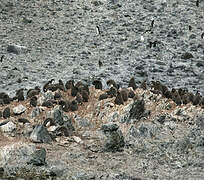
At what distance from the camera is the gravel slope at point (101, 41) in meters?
28.4

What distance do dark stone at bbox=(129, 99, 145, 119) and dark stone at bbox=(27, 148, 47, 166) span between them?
16.8 feet

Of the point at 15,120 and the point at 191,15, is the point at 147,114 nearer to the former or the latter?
the point at 15,120

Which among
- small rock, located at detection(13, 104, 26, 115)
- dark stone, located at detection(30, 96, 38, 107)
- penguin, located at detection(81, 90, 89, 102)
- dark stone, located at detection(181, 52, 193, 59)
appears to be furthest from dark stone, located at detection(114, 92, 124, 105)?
dark stone, located at detection(181, 52, 193, 59)

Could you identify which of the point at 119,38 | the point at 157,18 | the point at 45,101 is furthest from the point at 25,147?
the point at 157,18

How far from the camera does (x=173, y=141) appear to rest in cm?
1873

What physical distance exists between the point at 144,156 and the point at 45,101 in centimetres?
575

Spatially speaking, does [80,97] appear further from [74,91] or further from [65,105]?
[65,105]

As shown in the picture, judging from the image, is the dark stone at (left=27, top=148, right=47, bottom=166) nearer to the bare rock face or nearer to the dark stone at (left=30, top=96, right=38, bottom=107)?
the bare rock face

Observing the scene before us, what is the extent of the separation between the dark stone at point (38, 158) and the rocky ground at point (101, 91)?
37mm

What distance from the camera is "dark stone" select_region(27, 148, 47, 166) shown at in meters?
15.9

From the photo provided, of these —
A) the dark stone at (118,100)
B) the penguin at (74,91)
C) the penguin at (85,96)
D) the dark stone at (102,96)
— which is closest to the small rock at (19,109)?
the penguin at (74,91)

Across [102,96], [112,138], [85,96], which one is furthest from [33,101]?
[112,138]

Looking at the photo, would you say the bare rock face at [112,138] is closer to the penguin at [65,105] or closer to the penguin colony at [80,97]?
the penguin colony at [80,97]

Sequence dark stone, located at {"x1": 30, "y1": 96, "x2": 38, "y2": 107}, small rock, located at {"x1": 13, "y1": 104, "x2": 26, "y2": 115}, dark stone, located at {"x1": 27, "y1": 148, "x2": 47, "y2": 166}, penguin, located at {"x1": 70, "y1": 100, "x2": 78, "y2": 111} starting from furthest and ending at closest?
penguin, located at {"x1": 70, "y1": 100, "x2": 78, "y2": 111}, dark stone, located at {"x1": 30, "y1": 96, "x2": 38, "y2": 107}, small rock, located at {"x1": 13, "y1": 104, "x2": 26, "y2": 115}, dark stone, located at {"x1": 27, "y1": 148, "x2": 47, "y2": 166}
